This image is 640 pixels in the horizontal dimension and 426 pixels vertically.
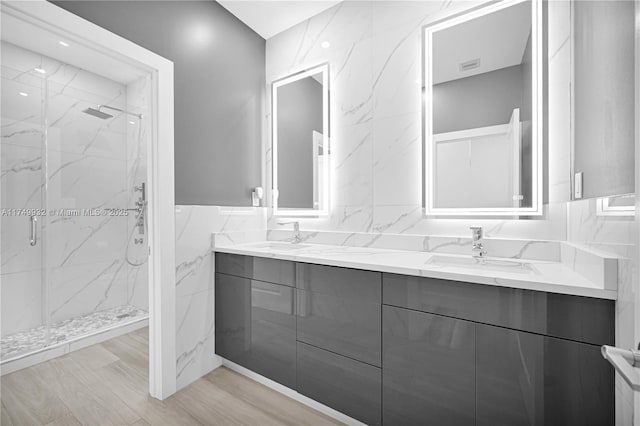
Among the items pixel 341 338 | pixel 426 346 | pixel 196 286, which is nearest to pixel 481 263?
pixel 426 346

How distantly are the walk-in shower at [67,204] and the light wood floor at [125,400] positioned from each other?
1.19 feet

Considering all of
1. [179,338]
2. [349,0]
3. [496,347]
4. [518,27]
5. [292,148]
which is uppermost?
[349,0]

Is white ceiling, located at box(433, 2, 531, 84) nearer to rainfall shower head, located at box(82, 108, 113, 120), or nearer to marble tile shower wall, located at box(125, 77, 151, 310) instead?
marble tile shower wall, located at box(125, 77, 151, 310)

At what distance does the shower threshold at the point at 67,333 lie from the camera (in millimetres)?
2088

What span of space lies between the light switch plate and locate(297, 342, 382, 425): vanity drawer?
123cm

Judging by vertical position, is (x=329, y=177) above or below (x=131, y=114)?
below

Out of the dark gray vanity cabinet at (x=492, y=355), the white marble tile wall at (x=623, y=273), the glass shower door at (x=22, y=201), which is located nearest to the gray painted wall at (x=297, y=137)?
the dark gray vanity cabinet at (x=492, y=355)

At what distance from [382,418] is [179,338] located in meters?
1.34

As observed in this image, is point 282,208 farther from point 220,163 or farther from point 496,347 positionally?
point 496,347

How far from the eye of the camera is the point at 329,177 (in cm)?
221

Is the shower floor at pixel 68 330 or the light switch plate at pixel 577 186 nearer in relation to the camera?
the light switch plate at pixel 577 186

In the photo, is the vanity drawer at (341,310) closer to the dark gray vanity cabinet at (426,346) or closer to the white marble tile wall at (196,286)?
the dark gray vanity cabinet at (426,346)

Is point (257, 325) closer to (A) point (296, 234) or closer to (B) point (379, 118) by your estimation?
(A) point (296, 234)

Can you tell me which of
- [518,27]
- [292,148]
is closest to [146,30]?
[292,148]
